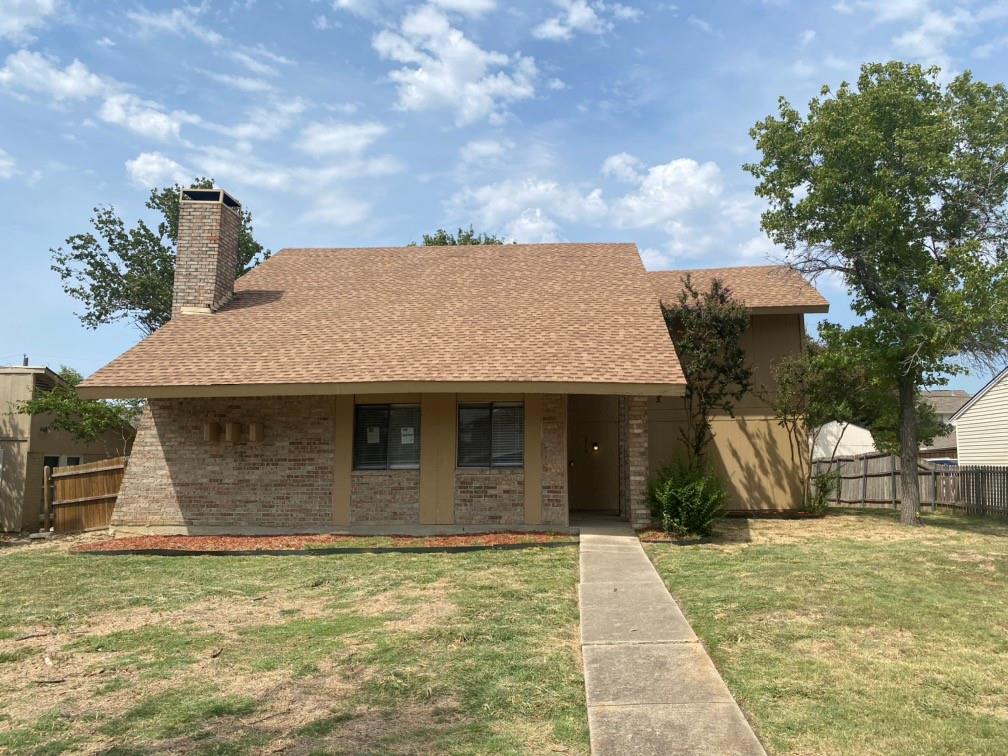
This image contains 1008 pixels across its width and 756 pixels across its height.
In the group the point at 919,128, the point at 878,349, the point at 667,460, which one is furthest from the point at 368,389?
the point at 919,128

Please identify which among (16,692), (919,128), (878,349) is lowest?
(16,692)

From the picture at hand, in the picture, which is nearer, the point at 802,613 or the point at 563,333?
the point at 802,613

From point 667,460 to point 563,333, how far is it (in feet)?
13.7

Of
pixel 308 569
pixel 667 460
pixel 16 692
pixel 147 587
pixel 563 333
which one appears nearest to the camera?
pixel 16 692

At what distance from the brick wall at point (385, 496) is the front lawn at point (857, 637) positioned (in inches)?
166

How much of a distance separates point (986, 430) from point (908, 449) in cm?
1405

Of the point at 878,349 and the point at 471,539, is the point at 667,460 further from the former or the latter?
the point at 471,539

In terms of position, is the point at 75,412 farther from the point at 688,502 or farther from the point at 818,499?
the point at 818,499

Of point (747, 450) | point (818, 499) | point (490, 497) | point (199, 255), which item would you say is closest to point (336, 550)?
point (490, 497)

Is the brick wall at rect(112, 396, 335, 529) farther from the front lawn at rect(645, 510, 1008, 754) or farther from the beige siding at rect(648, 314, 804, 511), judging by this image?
the beige siding at rect(648, 314, 804, 511)

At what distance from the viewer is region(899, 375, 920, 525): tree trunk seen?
14289 millimetres

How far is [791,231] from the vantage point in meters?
15.8

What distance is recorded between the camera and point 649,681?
494cm

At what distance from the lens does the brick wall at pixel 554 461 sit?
1222cm
